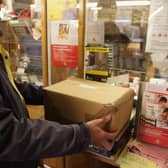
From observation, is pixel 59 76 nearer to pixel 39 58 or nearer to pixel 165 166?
pixel 39 58

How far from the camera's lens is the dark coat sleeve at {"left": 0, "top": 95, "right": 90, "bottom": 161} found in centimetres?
81

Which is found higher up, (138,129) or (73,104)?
(73,104)


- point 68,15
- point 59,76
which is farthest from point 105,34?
point 59,76

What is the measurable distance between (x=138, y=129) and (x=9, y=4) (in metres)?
1.83

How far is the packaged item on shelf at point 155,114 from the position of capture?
4.05ft

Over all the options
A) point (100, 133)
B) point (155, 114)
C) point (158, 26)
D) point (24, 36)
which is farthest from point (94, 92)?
point (24, 36)

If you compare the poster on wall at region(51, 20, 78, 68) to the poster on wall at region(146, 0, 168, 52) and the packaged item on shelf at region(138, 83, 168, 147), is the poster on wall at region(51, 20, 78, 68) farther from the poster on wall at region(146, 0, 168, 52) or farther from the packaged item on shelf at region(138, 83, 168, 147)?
the packaged item on shelf at region(138, 83, 168, 147)

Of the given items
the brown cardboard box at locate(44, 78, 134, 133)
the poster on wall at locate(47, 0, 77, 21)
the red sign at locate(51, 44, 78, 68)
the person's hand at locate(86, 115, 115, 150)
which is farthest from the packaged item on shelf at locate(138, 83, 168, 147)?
the poster on wall at locate(47, 0, 77, 21)

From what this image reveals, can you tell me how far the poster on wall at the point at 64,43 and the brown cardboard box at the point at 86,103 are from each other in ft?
1.75

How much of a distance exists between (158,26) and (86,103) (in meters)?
0.73

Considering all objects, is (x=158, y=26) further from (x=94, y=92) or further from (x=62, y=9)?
(x=62, y=9)

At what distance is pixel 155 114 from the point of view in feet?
4.14

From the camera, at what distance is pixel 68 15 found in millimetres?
1810

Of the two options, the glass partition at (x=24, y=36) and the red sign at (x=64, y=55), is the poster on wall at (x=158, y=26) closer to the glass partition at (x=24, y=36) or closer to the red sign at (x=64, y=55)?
the red sign at (x=64, y=55)
